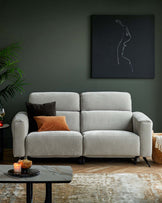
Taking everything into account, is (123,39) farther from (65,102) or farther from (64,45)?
(65,102)

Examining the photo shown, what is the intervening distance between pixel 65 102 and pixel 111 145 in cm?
101

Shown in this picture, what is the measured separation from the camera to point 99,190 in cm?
311

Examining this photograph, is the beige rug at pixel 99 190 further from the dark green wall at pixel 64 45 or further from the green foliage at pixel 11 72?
the green foliage at pixel 11 72

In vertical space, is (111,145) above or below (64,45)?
below

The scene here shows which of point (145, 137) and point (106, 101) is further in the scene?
point (106, 101)

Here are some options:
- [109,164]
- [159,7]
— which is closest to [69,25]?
[159,7]

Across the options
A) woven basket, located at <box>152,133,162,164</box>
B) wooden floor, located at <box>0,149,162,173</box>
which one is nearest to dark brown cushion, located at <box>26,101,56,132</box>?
wooden floor, located at <box>0,149,162,173</box>

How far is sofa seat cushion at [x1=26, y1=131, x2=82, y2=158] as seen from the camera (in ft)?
13.3

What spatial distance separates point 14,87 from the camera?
4910 millimetres

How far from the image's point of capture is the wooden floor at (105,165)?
394 cm

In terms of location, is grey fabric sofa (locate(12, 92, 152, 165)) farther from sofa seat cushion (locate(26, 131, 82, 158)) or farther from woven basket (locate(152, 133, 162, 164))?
woven basket (locate(152, 133, 162, 164))

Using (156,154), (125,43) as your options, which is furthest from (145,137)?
(125,43)

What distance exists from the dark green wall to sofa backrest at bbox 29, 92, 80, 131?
0.42 m

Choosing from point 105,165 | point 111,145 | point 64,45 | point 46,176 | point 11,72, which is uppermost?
point 64,45
